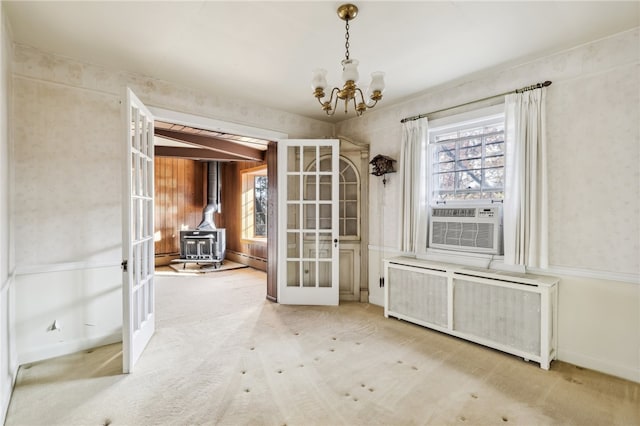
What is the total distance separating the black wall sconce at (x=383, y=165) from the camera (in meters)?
3.94

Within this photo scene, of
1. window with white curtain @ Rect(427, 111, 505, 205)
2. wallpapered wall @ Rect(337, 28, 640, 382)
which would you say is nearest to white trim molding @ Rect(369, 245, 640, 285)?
wallpapered wall @ Rect(337, 28, 640, 382)

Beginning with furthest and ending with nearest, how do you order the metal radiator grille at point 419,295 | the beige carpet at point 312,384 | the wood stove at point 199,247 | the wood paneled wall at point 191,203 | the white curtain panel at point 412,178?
the wood paneled wall at point 191,203 → the wood stove at point 199,247 → the white curtain panel at point 412,178 → the metal radiator grille at point 419,295 → the beige carpet at point 312,384

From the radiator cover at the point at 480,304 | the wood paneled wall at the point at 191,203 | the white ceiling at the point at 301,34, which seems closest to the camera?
the white ceiling at the point at 301,34

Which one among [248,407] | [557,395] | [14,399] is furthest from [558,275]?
[14,399]

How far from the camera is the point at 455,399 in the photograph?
2.11 metres

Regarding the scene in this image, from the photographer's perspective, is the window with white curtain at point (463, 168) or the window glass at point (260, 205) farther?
the window glass at point (260, 205)

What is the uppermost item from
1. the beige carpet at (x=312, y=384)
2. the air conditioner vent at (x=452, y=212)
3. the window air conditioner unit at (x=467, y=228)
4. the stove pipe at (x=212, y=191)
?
the stove pipe at (x=212, y=191)

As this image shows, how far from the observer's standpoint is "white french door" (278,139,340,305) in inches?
165

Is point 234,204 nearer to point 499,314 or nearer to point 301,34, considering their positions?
point 301,34

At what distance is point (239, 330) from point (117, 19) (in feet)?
9.58

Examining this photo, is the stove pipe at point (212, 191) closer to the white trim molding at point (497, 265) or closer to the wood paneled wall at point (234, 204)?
the wood paneled wall at point (234, 204)

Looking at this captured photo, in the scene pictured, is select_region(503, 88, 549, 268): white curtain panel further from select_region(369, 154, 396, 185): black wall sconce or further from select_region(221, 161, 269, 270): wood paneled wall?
select_region(221, 161, 269, 270): wood paneled wall

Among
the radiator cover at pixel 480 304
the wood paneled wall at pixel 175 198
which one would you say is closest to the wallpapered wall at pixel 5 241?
the radiator cover at pixel 480 304

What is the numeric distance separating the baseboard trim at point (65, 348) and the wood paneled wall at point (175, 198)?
451cm
